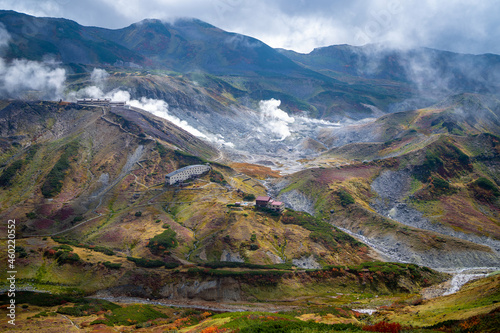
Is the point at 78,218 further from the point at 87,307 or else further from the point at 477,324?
the point at 477,324

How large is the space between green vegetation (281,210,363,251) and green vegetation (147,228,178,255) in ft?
129

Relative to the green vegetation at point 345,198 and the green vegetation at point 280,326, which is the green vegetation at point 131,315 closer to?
the green vegetation at point 280,326

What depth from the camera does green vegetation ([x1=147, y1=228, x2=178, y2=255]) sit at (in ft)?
284

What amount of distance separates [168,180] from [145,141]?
37.5m

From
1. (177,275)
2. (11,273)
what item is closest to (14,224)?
(11,273)

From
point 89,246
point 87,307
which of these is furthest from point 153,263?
point 89,246

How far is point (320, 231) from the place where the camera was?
100 m

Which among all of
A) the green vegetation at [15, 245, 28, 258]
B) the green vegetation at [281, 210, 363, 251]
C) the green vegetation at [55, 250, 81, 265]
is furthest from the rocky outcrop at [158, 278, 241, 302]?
the green vegetation at [15, 245, 28, 258]

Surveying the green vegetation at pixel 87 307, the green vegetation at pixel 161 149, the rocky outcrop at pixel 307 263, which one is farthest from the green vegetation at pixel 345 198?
the green vegetation at pixel 87 307

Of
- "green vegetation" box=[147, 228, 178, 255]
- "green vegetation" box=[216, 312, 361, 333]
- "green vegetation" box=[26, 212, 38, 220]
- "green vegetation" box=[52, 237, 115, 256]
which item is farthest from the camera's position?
"green vegetation" box=[26, 212, 38, 220]

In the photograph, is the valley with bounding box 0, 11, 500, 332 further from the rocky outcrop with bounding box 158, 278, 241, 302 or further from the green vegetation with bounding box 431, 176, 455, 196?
the green vegetation with bounding box 431, 176, 455, 196

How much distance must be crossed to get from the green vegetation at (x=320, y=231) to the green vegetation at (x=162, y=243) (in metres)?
39.4

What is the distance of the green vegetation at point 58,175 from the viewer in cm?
11462

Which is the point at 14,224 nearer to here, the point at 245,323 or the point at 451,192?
the point at 245,323
